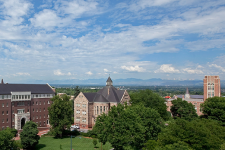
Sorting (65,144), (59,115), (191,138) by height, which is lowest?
(65,144)

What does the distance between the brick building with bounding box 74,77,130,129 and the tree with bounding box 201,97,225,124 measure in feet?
96.5

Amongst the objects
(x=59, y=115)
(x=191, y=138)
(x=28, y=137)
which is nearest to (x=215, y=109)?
(x=191, y=138)

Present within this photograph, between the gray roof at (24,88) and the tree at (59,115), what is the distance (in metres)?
16.6

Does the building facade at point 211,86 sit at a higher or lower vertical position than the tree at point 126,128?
higher

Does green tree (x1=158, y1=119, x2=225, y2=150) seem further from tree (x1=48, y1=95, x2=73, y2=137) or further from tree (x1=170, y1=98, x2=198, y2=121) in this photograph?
tree (x1=170, y1=98, x2=198, y2=121)

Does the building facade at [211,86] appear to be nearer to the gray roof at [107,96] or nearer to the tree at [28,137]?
the gray roof at [107,96]

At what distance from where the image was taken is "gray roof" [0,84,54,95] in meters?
65.8

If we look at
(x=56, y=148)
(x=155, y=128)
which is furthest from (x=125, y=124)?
(x=56, y=148)

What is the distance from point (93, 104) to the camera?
74625mm

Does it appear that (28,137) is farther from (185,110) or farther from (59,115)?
(185,110)

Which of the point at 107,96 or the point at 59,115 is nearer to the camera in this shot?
the point at 59,115

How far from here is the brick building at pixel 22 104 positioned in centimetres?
6425

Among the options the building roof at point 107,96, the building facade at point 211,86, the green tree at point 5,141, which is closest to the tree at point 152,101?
the building roof at point 107,96

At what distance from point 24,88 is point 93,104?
85.2 feet
